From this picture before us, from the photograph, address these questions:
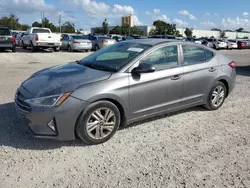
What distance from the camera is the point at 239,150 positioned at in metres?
3.80

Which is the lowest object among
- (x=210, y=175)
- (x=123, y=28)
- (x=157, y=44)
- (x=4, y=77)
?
(x=210, y=175)

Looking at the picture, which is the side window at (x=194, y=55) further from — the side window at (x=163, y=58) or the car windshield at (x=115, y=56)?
the car windshield at (x=115, y=56)

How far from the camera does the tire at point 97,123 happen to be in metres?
3.64

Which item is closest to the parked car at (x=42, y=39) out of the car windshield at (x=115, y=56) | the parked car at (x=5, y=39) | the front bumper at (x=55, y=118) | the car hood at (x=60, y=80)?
the parked car at (x=5, y=39)

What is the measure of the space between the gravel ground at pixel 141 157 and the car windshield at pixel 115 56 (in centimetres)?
114

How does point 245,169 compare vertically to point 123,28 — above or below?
below

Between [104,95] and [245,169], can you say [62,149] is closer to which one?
[104,95]

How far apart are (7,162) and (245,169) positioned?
3.09 meters

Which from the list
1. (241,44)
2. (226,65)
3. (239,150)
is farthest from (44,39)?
(241,44)

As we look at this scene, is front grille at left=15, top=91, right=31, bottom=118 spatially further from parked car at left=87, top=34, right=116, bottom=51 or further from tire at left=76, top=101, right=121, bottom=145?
parked car at left=87, top=34, right=116, bottom=51

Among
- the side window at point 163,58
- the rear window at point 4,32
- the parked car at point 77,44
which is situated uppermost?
the rear window at point 4,32

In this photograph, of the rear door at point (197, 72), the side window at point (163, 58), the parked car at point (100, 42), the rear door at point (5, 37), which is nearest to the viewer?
the side window at point (163, 58)

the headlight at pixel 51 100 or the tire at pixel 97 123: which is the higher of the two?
the headlight at pixel 51 100

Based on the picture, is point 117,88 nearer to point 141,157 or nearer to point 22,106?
point 141,157
